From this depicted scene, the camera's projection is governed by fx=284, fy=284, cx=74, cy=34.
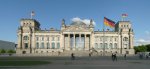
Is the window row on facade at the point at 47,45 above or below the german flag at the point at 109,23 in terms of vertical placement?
below

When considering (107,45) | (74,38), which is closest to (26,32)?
(74,38)

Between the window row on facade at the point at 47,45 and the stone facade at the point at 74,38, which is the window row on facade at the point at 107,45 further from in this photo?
the window row on facade at the point at 47,45

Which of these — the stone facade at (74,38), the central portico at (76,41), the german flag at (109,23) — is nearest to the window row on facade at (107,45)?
the stone facade at (74,38)

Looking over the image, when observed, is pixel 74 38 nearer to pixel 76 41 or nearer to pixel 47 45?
pixel 76 41

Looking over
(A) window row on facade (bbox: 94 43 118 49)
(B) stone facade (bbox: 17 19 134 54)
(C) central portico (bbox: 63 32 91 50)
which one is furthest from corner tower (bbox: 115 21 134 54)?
(C) central portico (bbox: 63 32 91 50)

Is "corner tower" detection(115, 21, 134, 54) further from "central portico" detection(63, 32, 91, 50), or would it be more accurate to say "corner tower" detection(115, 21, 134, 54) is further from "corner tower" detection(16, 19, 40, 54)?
"corner tower" detection(16, 19, 40, 54)

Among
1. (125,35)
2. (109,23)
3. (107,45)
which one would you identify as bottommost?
(107,45)

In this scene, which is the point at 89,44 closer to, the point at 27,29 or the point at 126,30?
the point at 126,30

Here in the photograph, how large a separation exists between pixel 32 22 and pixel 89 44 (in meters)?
33.3

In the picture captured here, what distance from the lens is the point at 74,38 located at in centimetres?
15200

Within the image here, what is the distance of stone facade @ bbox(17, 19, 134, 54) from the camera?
152 metres

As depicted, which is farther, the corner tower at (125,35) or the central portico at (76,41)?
the corner tower at (125,35)

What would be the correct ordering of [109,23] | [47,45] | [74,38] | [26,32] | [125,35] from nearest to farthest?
[109,23] < [74,38] < [26,32] < [125,35] < [47,45]

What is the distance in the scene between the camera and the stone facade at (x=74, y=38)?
15250 cm
